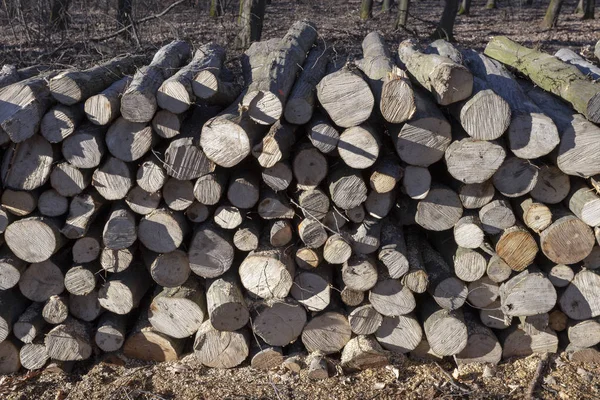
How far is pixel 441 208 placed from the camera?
380cm

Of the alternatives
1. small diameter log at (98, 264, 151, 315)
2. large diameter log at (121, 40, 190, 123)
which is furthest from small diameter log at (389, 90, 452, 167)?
small diameter log at (98, 264, 151, 315)

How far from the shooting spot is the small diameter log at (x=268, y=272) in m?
3.73

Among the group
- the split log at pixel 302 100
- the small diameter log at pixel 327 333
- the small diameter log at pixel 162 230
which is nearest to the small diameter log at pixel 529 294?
the small diameter log at pixel 327 333

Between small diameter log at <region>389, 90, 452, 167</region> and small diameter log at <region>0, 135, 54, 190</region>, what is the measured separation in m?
2.36

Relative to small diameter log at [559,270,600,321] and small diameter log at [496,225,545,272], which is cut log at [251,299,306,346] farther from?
small diameter log at [559,270,600,321]

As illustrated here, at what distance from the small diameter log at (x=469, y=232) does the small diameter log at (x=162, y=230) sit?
6.29 feet

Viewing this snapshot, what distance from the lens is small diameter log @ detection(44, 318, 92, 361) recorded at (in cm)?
389

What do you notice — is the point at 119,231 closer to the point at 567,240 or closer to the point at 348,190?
the point at 348,190

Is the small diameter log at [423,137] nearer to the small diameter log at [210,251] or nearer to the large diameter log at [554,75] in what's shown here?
the large diameter log at [554,75]

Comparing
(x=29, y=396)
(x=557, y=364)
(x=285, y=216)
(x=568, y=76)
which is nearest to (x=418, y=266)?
(x=285, y=216)

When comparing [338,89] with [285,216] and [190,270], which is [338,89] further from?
[190,270]

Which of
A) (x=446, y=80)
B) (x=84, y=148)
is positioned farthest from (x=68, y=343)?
(x=446, y=80)

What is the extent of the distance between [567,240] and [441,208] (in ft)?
Answer: 2.78

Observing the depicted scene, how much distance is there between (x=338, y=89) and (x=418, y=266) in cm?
137
